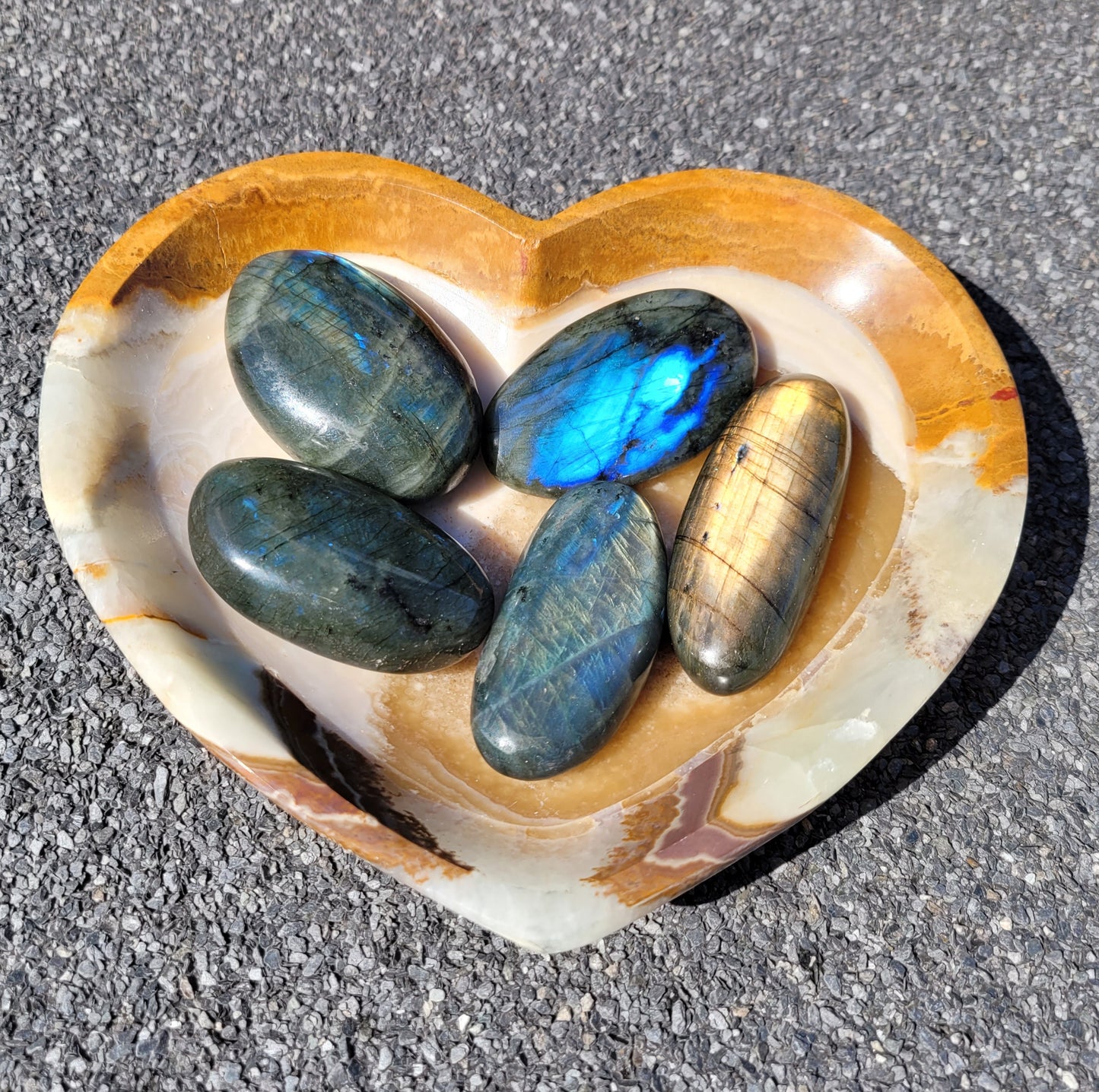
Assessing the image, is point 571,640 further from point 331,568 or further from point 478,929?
point 478,929

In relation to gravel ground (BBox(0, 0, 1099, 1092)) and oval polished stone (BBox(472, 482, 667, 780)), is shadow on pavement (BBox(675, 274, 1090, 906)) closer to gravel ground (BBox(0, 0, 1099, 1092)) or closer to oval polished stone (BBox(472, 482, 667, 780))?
gravel ground (BBox(0, 0, 1099, 1092))

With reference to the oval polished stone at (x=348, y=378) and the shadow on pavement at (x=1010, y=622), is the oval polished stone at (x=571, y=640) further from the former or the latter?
the shadow on pavement at (x=1010, y=622)

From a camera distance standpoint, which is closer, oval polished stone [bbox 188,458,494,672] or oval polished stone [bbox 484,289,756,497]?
oval polished stone [bbox 188,458,494,672]

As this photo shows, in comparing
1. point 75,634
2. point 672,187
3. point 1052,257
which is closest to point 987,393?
point 672,187

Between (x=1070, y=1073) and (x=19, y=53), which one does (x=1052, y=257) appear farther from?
(x=19, y=53)

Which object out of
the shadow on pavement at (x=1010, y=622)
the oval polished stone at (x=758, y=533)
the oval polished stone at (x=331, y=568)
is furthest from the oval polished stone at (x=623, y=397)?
the shadow on pavement at (x=1010, y=622)

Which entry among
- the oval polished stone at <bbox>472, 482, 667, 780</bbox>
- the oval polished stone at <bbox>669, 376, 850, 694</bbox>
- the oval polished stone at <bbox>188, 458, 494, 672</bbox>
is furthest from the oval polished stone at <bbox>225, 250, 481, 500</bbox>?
the oval polished stone at <bbox>669, 376, 850, 694</bbox>
